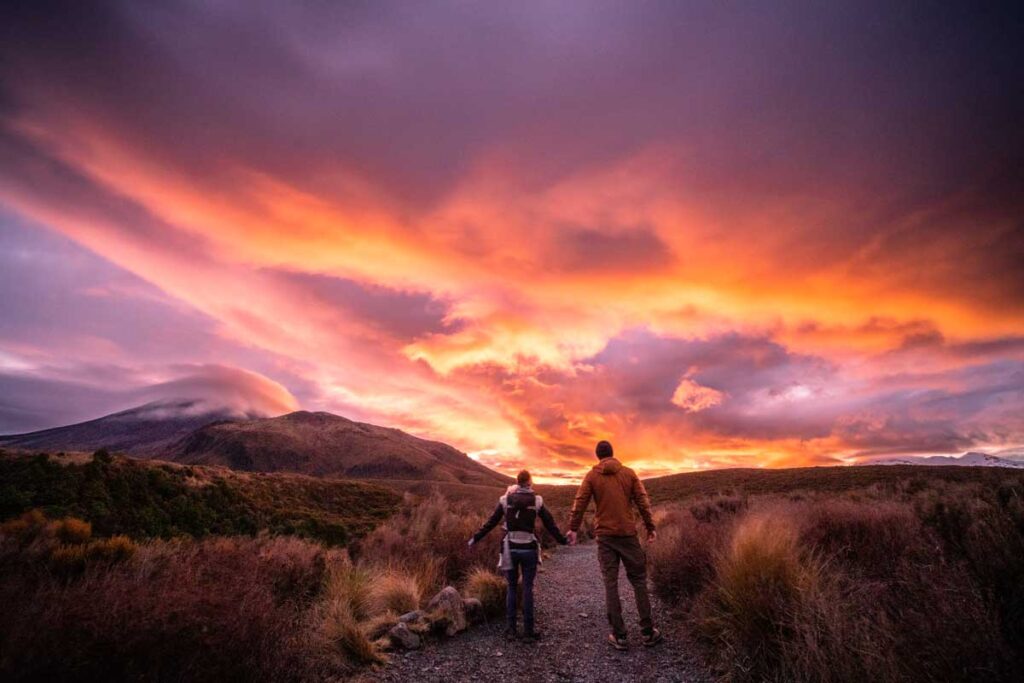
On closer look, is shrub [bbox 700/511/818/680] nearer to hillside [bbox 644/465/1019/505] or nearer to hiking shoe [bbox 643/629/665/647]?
hiking shoe [bbox 643/629/665/647]

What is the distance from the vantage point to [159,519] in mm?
21906

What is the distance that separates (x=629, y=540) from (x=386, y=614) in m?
4.01

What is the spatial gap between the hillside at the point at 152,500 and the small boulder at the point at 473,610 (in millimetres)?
10229

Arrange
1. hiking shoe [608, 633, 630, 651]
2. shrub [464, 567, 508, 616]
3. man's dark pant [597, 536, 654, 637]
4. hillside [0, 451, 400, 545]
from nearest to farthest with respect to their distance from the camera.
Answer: hiking shoe [608, 633, 630, 651]
man's dark pant [597, 536, 654, 637]
shrub [464, 567, 508, 616]
hillside [0, 451, 400, 545]

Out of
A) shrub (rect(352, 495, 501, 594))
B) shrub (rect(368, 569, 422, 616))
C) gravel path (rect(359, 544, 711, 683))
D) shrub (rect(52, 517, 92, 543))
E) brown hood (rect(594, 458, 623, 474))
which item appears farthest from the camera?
shrub (rect(352, 495, 501, 594))

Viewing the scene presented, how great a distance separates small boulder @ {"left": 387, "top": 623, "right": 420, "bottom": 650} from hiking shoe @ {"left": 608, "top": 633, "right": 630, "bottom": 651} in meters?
2.73

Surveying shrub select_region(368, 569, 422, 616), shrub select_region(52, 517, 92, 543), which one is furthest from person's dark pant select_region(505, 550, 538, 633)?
shrub select_region(52, 517, 92, 543)

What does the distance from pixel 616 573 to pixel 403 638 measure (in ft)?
10.4

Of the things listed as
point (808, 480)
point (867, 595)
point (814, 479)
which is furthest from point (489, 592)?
point (814, 479)

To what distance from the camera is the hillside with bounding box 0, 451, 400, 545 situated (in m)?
19.1

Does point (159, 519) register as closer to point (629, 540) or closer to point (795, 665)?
point (629, 540)

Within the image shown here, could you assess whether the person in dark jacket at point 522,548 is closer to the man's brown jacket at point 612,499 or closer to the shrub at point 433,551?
the man's brown jacket at point 612,499

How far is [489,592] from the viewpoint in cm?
788

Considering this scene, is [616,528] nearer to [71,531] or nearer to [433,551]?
[433,551]
